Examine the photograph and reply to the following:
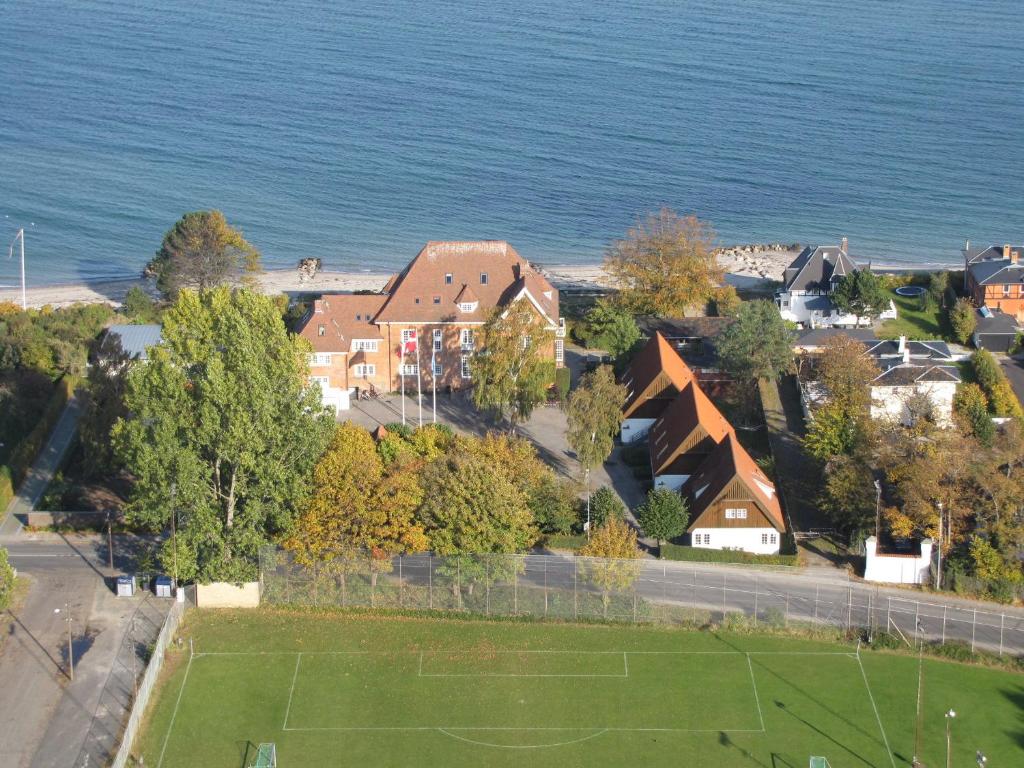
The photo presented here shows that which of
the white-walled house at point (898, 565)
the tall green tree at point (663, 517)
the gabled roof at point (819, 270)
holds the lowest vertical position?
the white-walled house at point (898, 565)

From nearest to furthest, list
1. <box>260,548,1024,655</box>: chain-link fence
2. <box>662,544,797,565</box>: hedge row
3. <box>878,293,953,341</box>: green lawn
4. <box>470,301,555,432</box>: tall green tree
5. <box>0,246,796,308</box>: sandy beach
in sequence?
<box>260,548,1024,655</box>: chain-link fence, <box>662,544,797,565</box>: hedge row, <box>470,301,555,432</box>: tall green tree, <box>878,293,953,341</box>: green lawn, <box>0,246,796,308</box>: sandy beach

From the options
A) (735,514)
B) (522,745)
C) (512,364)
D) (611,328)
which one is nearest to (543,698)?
(522,745)

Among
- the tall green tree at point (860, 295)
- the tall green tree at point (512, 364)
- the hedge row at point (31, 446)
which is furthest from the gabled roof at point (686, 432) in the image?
the hedge row at point (31, 446)

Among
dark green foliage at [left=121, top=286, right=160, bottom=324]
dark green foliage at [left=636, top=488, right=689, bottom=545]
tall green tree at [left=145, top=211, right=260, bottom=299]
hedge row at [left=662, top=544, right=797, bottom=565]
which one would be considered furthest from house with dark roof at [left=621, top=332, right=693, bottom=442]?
dark green foliage at [left=121, top=286, right=160, bottom=324]

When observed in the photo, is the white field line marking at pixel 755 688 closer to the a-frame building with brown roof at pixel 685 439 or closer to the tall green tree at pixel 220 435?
the a-frame building with brown roof at pixel 685 439

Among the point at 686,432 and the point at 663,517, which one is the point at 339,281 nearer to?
the point at 686,432

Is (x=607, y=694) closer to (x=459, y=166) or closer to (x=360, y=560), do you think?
(x=360, y=560)

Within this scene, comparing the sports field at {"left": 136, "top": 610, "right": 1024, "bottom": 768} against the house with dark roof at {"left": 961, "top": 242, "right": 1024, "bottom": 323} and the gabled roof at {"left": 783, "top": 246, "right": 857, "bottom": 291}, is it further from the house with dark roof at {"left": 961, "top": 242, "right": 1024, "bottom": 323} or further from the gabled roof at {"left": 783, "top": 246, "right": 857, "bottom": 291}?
the house with dark roof at {"left": 961, "top": 242, "right": 1024, "bottom": 323}

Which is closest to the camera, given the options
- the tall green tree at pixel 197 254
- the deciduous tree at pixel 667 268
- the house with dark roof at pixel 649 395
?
the house with dark roof at pixel 649 395
